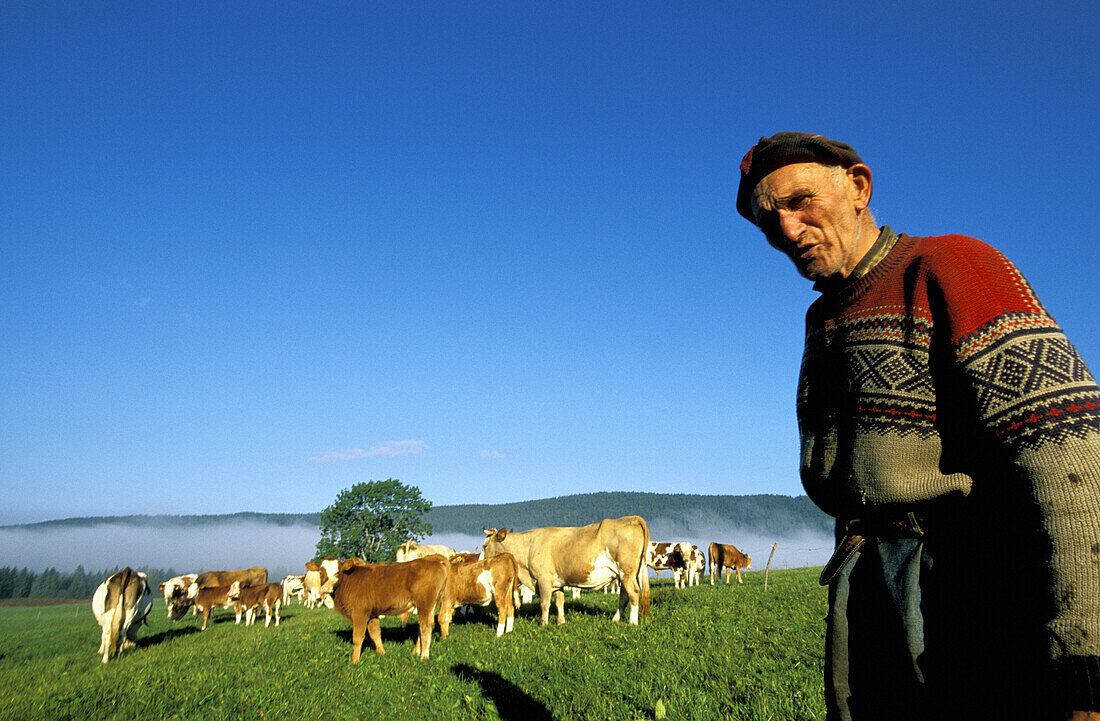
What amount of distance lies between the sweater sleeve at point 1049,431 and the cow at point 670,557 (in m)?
28.6

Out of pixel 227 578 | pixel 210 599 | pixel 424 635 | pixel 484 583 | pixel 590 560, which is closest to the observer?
pixel 424 635

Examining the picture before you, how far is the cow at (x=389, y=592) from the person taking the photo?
12055 millimetres

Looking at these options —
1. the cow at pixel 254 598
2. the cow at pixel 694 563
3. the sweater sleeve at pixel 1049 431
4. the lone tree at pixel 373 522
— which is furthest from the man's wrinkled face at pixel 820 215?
the lone tree at pixel 373 522

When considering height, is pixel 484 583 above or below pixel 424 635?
above

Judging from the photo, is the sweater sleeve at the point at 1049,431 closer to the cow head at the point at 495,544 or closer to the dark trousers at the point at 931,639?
the dark trousers at the point at 931,639

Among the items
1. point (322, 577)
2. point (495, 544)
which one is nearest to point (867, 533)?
point (322, 577)

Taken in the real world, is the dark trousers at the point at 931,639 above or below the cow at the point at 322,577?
above

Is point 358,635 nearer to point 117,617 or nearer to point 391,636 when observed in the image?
point 391,636

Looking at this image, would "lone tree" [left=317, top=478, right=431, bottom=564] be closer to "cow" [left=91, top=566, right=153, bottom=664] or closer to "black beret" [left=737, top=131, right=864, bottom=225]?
"cow" [left=91, top=566, right=153, bottom=664]

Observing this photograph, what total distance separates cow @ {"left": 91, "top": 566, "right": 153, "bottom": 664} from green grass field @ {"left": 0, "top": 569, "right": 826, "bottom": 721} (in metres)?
0.54

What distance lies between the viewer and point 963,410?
48.3 inches

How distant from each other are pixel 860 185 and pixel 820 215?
166 millimetres

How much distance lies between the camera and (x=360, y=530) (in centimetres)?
4606

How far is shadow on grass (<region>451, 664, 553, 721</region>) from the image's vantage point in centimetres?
679
